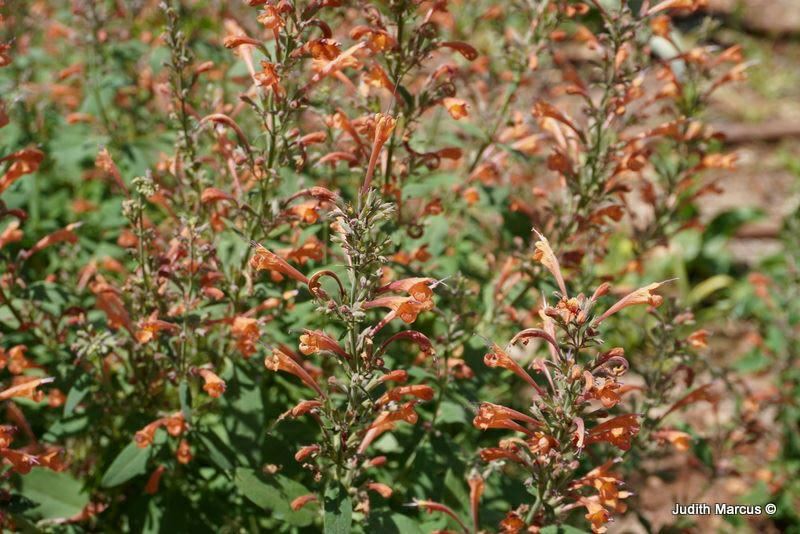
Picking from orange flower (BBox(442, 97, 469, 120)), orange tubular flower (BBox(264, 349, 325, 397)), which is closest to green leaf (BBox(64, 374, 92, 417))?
orange tubular flower (BBox(264, 349, 325, 397))

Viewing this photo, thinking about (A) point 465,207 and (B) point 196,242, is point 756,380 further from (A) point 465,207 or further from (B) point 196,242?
(B) point 196,242

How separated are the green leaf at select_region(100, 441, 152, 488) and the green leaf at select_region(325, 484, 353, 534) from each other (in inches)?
41.0

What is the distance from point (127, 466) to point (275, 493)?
801 mm

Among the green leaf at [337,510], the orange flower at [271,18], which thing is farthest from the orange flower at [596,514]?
the orange flower at [271,18]

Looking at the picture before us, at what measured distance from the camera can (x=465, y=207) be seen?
5.55 meters

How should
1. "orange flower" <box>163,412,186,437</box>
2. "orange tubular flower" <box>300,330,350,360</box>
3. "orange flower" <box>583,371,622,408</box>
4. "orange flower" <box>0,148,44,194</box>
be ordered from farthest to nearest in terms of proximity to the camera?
1. "orange flower" <box>0,148,44,194</box>
2. "orange flower" <box>163,412,186,437</box>
3. "orange tubular flower" <box>300,330,350,360</box>
4. "orange flower" <box>583,371,622,408</box>

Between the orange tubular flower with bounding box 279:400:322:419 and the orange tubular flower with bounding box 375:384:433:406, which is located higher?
the orange tubular flower with bounding box 279:400:322:419

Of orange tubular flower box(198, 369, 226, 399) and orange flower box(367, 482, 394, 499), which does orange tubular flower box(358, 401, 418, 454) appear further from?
orange tubular flower box(198, 369, 226, 399)

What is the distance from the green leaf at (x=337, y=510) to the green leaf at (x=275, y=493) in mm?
273

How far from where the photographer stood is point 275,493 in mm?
3436

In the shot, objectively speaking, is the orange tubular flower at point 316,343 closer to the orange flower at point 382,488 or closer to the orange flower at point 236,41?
the orange flower at point 382,488

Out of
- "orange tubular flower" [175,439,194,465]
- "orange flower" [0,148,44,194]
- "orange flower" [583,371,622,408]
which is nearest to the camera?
"orange flower" [583,371,622,408]

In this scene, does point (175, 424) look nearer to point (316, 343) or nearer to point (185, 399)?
point (185, 399)

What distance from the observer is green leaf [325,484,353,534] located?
305cm
